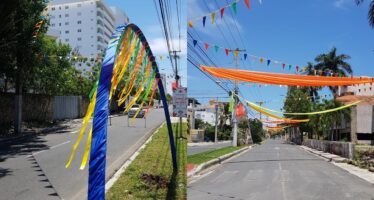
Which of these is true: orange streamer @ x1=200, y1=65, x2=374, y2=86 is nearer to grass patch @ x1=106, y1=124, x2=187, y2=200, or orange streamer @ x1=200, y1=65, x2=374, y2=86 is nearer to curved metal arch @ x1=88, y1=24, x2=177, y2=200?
grass patch @ x1=106, y1=124, x2=187, y2=200

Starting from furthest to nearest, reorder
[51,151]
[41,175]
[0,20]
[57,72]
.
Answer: [57,72] → [0,20] → [51,151] → [41,175]

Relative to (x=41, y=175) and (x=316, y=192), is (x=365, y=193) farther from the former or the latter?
(x=41, y=175)

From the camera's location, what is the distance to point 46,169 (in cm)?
1120

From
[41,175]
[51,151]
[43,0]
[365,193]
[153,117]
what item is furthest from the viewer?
[153,117]

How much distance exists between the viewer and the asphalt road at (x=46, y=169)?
8.43m

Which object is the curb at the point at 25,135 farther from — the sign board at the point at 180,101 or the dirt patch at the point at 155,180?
the dirt patch at the point at 155,180

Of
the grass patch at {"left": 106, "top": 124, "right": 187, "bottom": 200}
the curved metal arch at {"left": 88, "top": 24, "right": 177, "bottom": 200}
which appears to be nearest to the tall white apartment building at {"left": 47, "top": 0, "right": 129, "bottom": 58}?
the grass patch at {"left": 106, "top": 124, "right": 187, "bottom": 200}

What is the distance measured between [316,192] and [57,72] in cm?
2504

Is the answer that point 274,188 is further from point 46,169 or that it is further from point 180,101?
point 46,169

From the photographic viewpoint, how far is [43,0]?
22672mm

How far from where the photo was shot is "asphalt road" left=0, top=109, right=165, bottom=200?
27.7ft

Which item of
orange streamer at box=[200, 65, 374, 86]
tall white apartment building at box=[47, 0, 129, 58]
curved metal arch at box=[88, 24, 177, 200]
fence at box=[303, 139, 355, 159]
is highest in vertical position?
tall white apartment building at box=[47, 0, 129, 58]

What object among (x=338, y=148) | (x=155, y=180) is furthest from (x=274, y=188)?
(x=338, y=148)

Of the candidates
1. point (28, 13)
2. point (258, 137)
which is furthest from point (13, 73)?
point (258, 137)
